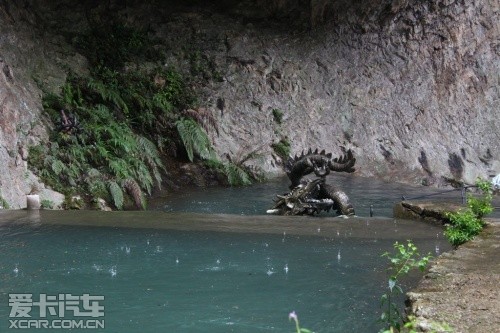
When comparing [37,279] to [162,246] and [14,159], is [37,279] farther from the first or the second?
[14,159]

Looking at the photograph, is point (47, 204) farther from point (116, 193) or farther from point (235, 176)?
point (235, 176)

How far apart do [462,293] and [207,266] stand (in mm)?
2765

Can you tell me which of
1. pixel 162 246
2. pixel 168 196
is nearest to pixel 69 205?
pixel 168 196

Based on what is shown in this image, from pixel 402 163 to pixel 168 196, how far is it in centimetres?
748

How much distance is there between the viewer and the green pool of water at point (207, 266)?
16.7ft

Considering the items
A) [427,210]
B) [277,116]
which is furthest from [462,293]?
[277,116]

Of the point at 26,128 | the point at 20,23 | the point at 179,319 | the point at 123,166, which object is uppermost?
the point at 20,23

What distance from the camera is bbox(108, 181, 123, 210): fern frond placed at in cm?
1245

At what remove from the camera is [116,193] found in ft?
41.3

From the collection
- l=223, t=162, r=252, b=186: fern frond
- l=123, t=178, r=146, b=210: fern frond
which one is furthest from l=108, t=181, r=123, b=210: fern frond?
l=223, t=162, r=252, b=186: fern frond

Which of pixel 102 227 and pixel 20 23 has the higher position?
pixel 20 23

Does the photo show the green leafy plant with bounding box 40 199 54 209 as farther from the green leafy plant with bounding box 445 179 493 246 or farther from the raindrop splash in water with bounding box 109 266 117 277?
the green leafy plant with bounding box 445 179 493 246

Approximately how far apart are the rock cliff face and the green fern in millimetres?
859

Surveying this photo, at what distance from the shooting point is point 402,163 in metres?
18.5
